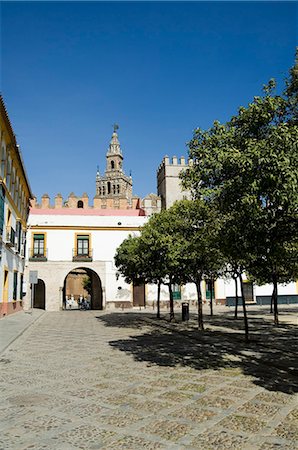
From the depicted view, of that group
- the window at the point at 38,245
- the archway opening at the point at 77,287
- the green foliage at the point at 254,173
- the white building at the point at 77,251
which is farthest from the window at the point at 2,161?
the archway opening at the point at 77,287

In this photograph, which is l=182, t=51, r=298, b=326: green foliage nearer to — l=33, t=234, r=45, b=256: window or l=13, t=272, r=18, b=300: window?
l=13, t=272, r=18, b=300: window

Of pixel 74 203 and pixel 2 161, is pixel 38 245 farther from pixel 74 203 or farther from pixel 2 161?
pixel 2 161

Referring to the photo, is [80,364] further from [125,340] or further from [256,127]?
[256,127]

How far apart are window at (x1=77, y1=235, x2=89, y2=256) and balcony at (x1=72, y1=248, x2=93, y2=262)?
0.29 meters

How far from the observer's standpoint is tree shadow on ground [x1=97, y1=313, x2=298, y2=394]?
857 centimetres

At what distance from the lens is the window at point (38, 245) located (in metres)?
34.6

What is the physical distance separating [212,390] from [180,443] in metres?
2.56

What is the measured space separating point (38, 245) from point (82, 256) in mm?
3986

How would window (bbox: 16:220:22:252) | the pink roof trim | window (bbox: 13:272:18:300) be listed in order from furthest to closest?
the pink roof trim < window (bbox: 16:220:22:252) < window (bbox: 13:272:18:300)

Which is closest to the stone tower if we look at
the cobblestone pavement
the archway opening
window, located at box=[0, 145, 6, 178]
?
the archway opening

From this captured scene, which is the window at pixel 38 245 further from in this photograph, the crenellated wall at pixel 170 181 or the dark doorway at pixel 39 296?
the crenellated wall at pixel 170 181

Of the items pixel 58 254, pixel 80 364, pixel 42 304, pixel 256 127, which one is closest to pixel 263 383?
pixel 80 364

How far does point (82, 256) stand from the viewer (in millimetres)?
35250

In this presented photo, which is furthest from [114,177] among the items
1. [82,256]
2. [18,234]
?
[18,234]
